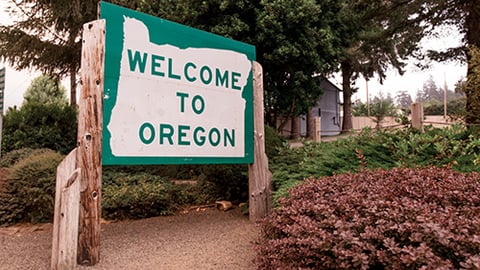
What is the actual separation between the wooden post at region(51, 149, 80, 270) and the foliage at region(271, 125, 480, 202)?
1989mm

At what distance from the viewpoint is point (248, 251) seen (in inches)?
124

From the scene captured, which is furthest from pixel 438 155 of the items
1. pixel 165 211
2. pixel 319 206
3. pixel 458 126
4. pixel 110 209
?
pixel 110 209

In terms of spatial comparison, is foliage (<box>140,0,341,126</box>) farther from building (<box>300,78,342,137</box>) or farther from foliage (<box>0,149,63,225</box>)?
building (<box>300,78,342,137</box>)

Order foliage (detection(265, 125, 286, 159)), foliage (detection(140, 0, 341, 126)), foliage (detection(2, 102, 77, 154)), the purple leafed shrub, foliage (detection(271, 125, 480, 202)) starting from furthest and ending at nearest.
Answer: foliage (detection(140, 0, 341, 126))
foliage (detection(2, 102, 77, 154))
foliage (detection(265, 125, 286, 159))
foliage (detection(271, 125, 480, 202))
the purple leafed shrub

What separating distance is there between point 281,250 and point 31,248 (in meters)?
2.70

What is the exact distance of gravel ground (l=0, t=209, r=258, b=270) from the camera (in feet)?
9.54

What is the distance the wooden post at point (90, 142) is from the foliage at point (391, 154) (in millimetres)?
1840

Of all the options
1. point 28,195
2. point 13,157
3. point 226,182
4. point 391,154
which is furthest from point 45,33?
point 391,154

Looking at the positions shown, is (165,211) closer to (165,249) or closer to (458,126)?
(165,249)

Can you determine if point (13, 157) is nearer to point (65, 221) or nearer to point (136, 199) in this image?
point (136, 199)

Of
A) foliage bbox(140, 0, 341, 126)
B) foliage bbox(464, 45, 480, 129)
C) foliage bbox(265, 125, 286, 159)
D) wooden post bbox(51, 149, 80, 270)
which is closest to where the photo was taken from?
wooden post bbox(51, 149, 80, 270)

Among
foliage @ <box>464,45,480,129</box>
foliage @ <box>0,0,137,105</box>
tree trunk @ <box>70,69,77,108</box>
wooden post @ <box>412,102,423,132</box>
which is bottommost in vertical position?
wooden post @ <box>412,102,423,132</box>

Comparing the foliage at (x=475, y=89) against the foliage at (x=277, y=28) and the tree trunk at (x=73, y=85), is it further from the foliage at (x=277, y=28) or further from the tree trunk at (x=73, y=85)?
the tree trunk at (x=73, y=85)

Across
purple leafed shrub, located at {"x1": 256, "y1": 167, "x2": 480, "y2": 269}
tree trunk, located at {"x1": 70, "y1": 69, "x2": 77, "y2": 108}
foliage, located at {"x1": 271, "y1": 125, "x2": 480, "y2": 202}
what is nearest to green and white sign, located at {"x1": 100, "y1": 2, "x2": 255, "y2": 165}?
foliage, located at {"x1": 271, "y1": 125, "x2": 480, "y2": 202}
